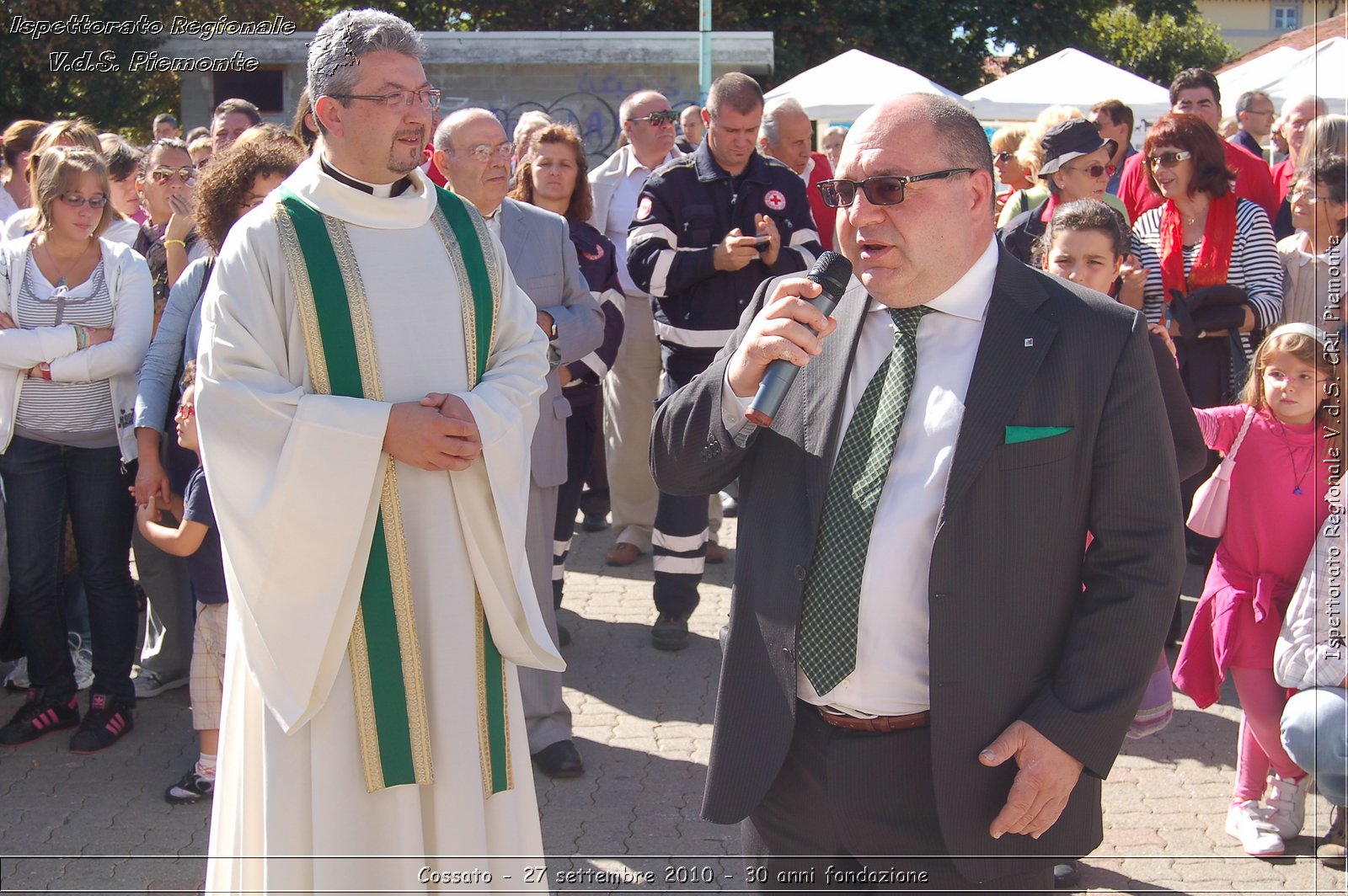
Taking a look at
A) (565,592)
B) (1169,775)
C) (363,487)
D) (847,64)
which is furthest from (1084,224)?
(847,64)

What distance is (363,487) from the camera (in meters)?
3.08

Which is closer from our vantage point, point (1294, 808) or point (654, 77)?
point (1294, 808)

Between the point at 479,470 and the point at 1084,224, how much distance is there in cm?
243

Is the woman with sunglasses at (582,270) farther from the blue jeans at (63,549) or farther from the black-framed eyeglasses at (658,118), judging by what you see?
the black-framed eyeglasses at (658,118)

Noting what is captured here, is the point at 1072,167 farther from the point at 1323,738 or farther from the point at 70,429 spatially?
the point at 70,429

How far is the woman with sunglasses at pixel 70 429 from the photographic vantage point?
16.3ft

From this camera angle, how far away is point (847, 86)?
554 inches

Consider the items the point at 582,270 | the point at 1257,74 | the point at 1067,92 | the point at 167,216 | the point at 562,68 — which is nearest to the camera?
the point at 582,270

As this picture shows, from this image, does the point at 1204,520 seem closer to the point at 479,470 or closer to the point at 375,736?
the point at 479,470

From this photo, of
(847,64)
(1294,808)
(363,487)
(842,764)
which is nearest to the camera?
(842,764)

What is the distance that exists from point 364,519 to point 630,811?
1.92 meters

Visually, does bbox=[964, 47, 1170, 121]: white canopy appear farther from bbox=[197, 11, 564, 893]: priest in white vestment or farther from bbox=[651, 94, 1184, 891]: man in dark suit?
bbox=[651, 94, 1184, 891]: man in dark suit

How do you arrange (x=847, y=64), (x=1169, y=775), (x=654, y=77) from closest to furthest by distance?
1. (x=1169, y=775)
2. (x=847, y=64)
3. (x=654, y=77)

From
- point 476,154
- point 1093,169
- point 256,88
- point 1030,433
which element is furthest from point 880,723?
point 256,88
